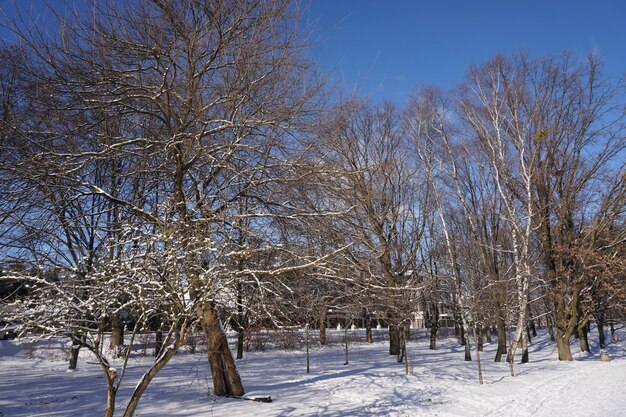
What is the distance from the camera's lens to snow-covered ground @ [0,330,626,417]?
9.08 meters

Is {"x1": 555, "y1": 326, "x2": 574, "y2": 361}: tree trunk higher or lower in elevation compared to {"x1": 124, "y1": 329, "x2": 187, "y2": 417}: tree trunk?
lower

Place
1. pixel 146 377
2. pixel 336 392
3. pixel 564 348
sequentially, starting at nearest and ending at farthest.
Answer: pixel 146 377, pixel 336 392, pixel 564 348

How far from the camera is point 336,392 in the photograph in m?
11.1

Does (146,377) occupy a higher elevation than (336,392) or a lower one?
higher

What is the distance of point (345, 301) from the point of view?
829 cm

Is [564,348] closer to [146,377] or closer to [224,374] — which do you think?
[224,374]

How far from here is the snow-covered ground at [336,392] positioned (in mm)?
9078

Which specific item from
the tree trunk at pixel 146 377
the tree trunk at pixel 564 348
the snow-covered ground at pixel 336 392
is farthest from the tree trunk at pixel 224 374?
the tree trunk at pixel 564 348

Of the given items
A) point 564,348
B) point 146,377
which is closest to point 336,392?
point 146,377

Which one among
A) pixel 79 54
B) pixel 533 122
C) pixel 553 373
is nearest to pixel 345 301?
pixel 79 54

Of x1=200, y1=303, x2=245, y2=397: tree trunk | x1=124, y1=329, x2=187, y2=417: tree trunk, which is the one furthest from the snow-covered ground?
x1=124, y1=329, x2=187, y2=417: tree trunk

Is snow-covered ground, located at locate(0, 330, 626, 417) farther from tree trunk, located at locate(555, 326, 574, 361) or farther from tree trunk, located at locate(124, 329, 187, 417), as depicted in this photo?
tree trunk, located at locate(124, 329, 187, 417)

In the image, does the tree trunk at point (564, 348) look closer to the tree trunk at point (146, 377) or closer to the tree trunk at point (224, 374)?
the tree trunk at point (224, 374)

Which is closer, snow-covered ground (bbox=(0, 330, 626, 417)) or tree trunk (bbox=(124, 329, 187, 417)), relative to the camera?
tree trunk (bbox=(124, 329, 187, 417))
